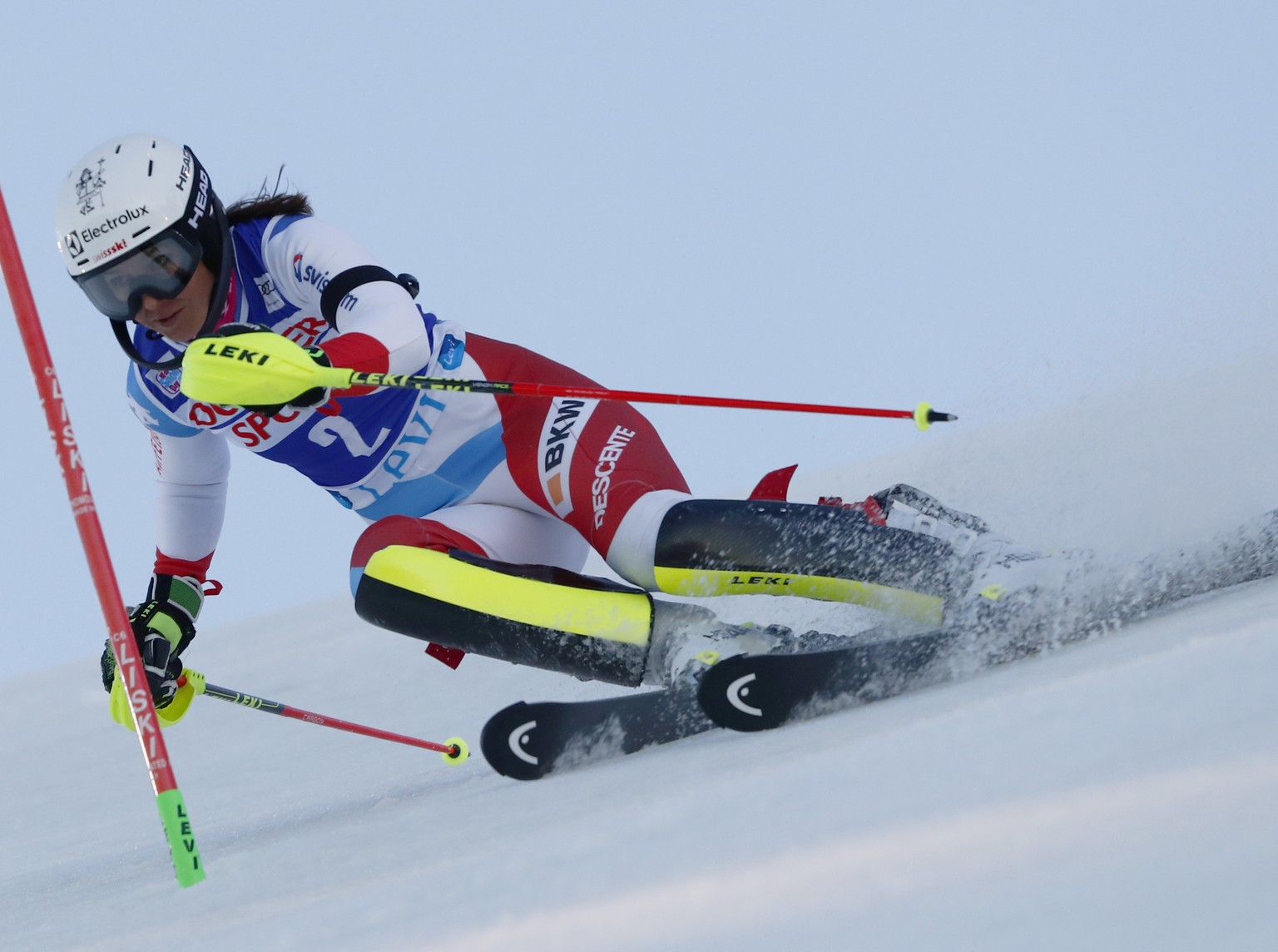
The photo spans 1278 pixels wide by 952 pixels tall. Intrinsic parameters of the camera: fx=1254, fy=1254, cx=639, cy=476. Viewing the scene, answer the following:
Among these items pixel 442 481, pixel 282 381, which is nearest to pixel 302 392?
pixel 282 381

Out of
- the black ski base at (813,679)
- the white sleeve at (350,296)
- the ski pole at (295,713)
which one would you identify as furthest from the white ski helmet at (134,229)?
the black ski base at (813,679)

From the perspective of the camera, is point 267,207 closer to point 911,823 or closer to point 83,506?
point 83,506

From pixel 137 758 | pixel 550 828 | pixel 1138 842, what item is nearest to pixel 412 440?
pixel 550 828

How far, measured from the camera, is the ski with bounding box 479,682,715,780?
183 centimetres

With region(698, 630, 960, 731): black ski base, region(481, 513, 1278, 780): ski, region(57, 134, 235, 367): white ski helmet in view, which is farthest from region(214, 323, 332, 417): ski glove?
region(698, 630, 960, 731): black ski base

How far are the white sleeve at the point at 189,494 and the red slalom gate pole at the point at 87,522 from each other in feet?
2.29

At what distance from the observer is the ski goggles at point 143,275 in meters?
1.92

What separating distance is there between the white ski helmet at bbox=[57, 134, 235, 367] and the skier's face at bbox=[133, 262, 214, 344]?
1cm

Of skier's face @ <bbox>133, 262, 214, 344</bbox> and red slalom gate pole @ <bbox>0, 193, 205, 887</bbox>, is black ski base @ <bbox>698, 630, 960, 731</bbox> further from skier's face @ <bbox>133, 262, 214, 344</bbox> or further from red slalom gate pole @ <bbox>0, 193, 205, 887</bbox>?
skier's face @ <bbox>133, 262, 214, 344</bbox>

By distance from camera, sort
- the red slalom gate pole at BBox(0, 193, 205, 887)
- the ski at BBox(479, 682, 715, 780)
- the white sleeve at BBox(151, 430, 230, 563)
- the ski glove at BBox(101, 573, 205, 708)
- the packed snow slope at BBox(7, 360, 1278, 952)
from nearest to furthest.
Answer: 1. the packed snow slope at BBox(7, 360, 1278, 952)
2. the red slalom gate pole at BBox(0, 193, 205, 887)
3. the ski at BBox(479, 682, 715, 780)
4. the ski glove at BBox(101, 573, 205, 708)
5. the white sleeve at BBox(151, 430, 230, 563)

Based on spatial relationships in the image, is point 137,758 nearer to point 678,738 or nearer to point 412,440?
point 412,440

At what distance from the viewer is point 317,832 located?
180 cm

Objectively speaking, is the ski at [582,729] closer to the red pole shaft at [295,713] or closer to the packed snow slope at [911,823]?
the packed snow slope at [911,823]

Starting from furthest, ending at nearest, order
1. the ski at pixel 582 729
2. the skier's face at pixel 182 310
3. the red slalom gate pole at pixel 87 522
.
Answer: the skier's face at pixel 182 310
the ski at pixel 582 729
the red slalom gate pole at pixel 87 522
